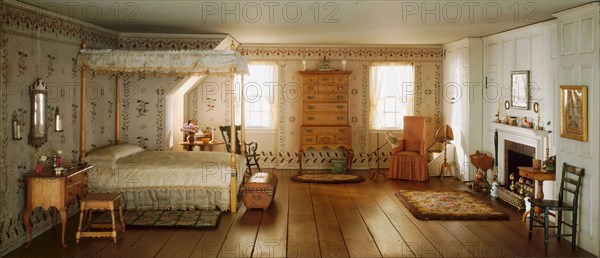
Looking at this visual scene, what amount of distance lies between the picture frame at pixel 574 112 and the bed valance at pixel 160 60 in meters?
4.36

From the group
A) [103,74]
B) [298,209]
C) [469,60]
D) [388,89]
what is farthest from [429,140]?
[103,74]

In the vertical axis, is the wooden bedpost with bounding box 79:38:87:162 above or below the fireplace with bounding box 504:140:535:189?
above

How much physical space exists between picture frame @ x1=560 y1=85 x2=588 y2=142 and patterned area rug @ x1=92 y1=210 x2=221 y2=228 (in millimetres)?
4599

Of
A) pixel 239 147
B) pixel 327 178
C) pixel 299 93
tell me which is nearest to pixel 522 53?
pixel 327 178

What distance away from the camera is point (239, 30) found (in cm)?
962

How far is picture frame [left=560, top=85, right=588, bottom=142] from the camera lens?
6.52 metres

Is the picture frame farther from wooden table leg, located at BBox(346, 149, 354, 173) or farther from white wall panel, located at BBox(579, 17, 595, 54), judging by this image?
wooden table leg, located at BBox(346, 149, 354, 173)

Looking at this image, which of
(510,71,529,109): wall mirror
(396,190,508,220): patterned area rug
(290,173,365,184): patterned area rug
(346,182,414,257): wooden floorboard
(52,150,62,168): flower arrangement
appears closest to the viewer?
(346,182,414,257): wooden floorboard

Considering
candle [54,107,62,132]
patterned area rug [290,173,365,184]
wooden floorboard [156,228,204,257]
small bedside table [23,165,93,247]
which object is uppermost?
candle [54,107,62,132]

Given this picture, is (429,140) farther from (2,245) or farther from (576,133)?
(2,245)

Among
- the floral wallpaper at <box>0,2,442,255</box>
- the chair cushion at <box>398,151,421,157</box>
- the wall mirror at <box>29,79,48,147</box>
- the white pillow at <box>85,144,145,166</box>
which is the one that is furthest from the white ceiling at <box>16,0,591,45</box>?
the chair cushion at <box>398,151,421,157</box>

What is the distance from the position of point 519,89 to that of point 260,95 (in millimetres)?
5798

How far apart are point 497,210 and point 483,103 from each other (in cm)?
297

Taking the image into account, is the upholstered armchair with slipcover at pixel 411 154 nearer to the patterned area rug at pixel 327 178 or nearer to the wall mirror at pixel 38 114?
the patterned area rug at pixel 327 178
